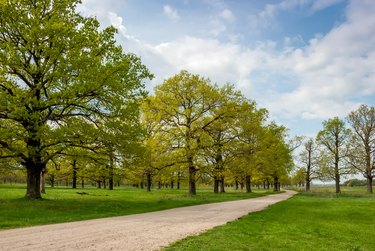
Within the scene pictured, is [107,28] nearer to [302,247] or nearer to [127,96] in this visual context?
[127,96]

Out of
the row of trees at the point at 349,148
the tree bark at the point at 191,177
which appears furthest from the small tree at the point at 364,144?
the tree bark at the point at 191,177

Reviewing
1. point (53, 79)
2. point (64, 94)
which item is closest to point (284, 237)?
point (64, 94)

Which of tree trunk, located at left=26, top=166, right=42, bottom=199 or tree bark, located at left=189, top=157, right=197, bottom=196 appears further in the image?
tree bark, located at left=189, top=157, right=197, bottom=196

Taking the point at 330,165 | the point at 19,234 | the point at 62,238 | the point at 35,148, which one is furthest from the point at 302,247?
the point at 330,165

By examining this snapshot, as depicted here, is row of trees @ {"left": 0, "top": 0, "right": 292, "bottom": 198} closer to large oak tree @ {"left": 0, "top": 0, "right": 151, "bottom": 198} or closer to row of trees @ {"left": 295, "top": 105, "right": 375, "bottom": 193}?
large oak tree @ {"left": 0, "top": 0, "right": 151, "bottom": 198}

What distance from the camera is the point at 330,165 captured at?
66125 millimetres

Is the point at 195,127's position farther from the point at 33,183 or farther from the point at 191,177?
the point at 33,183

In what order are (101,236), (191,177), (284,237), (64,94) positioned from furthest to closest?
(191,177), (64,94), (284,237), (101,236)

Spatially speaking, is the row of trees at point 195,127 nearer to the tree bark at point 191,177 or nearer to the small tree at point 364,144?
the tree bark at point 191,177

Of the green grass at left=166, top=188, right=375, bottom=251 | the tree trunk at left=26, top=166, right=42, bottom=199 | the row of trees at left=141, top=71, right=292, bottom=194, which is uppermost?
the row of trees at left=141, top=71, right=292, bottom=194

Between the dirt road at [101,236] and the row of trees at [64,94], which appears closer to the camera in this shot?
the dirt road at [101,236]

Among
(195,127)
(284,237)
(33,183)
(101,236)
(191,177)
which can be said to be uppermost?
(195,127)

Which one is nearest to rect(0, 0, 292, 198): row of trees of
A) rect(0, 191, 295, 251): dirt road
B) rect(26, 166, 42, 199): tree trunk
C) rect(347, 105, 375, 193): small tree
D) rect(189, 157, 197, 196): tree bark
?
rect(26, 166, 42, 199): tree trunk

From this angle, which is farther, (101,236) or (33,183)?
(33,183)
